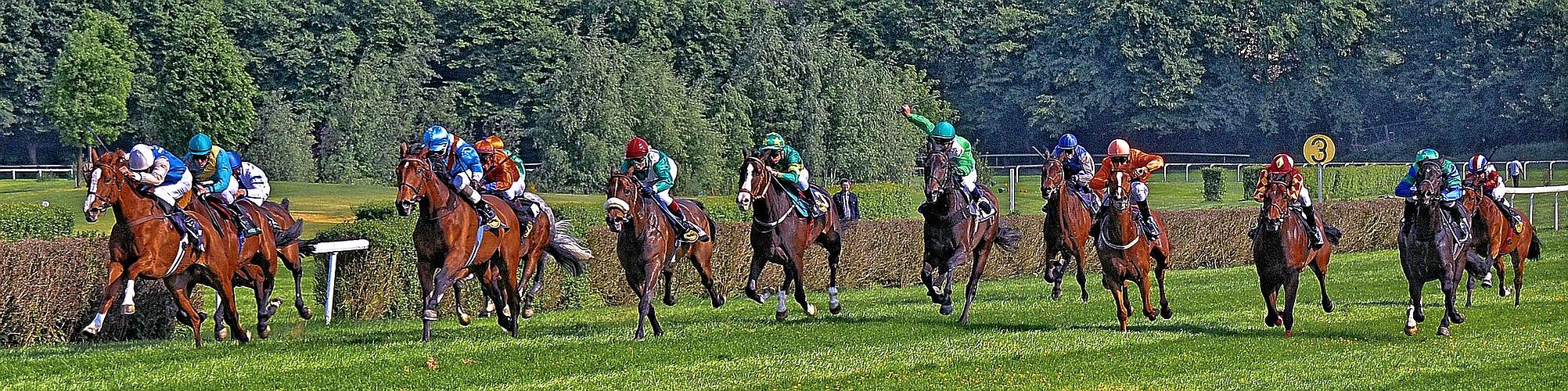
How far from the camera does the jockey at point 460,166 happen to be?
1240cm

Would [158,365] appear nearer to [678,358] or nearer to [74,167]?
[678,358]

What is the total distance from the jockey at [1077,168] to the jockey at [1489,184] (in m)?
3.08

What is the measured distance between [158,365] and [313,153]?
37163 millimetres

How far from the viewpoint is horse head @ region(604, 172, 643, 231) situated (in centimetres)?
1232

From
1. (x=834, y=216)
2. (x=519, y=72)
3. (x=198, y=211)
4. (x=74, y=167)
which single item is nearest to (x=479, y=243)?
(x=198, y=211)

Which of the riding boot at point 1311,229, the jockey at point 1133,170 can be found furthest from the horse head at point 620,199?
the riding boot at point 1311,229

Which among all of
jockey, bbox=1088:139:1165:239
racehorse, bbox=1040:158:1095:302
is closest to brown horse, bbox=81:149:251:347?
racehorse, bbox=1040:158:1095:302

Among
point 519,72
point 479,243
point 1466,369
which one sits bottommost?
point 1466,369

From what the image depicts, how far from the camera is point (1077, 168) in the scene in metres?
14.3

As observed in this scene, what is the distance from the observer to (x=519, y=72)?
51.6 metres

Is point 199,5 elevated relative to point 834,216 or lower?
elevated

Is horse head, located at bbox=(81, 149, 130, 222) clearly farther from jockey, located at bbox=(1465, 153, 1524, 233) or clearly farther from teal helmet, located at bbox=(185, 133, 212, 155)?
jockey, located at bbox=(1465, 153, 1524, 233)

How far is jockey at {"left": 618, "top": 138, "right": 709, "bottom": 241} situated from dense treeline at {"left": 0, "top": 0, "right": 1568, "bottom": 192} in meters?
22.6

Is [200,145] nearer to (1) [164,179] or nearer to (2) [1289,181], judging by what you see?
(1) [164,179]
